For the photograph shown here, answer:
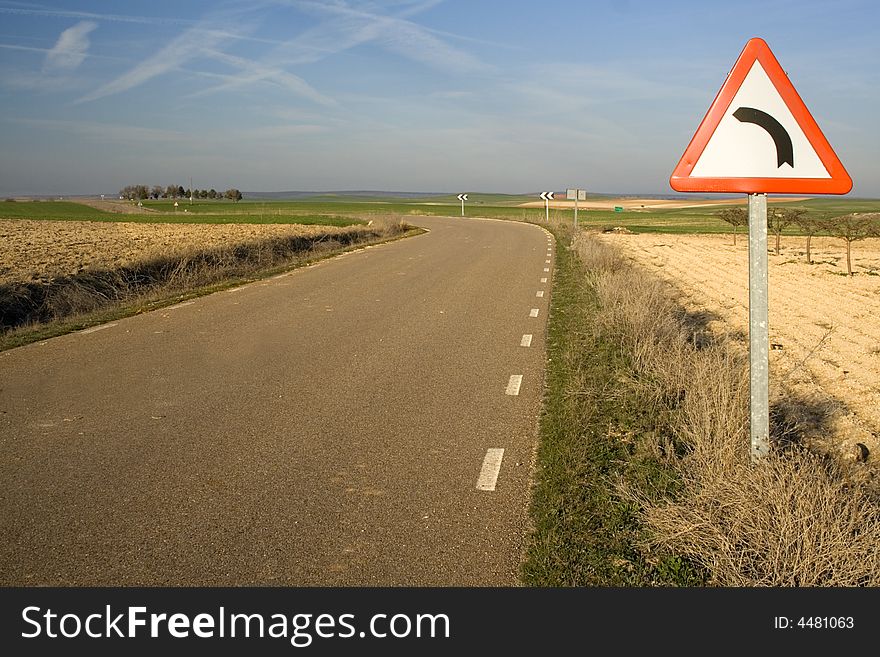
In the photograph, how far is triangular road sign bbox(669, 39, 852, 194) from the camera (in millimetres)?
4109

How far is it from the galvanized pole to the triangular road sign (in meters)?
0.15

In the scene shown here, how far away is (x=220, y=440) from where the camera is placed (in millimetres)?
6141

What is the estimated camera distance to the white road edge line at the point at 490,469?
5.18 meters

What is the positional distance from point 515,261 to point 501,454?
17940 millimetres

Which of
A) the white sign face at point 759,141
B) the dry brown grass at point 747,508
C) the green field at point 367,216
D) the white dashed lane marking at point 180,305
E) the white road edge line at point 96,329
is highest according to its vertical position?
the green field at point 367,216

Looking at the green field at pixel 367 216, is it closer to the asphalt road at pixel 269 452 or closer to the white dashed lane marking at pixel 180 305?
the white dashed lane marking at pixel 180 305

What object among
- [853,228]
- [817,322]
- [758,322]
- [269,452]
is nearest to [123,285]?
[269,452]

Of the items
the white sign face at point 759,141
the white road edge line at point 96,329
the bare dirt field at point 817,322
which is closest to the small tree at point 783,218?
the bare dirt field at point 817,322

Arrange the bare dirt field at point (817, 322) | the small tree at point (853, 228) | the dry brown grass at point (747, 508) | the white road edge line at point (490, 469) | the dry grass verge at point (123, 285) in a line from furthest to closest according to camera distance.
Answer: the small tree at point (853, 228) → the dry grass verge at point (123, 285) → the bare dirt field at point (817, 322) → the white road edge line at point (490, 469) → the dry brown grass at point (747, 508)

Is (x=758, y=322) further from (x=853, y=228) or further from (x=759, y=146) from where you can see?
(x=853, y=228)

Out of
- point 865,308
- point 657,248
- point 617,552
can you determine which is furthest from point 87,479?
point 657,248

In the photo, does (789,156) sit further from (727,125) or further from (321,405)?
(321,405)

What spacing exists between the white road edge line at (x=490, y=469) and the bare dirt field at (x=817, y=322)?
273cm

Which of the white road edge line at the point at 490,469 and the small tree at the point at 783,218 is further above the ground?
the small tree at the point at 783,218
